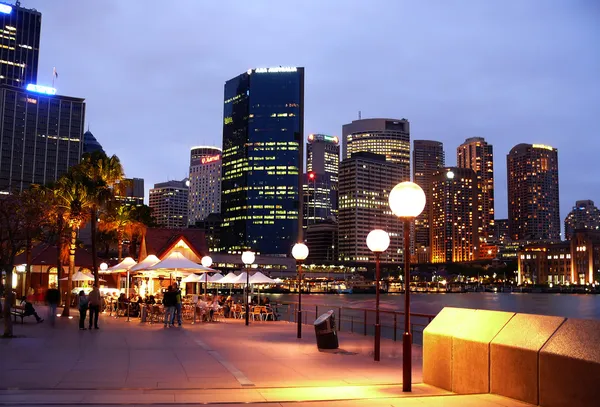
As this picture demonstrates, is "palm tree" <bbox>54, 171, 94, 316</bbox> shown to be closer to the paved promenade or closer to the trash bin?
the paved promenade

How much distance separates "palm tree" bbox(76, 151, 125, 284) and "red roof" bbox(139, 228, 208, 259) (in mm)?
3947

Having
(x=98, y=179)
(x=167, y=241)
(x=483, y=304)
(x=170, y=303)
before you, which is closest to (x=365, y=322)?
(x=170, y=303)

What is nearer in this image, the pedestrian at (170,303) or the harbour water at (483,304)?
the pedestrian at (170,303)

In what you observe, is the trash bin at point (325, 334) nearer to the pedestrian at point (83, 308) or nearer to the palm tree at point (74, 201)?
the pedestrian at point (83, 308)

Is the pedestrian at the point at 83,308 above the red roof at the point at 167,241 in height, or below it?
below

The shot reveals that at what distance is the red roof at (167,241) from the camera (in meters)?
41.0

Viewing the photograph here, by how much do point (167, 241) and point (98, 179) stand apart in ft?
21.5

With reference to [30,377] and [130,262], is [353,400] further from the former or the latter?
[130,262]

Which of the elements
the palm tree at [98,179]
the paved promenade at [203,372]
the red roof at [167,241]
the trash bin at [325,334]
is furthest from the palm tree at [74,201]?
the trash bin at [325,334]

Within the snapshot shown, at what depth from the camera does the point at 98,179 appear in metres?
37.8

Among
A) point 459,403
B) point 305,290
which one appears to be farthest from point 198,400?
point 305,290

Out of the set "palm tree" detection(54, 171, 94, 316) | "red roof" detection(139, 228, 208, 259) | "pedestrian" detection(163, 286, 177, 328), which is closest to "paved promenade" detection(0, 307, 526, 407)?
"pedestrian" detection(163, 286, 177, 328)

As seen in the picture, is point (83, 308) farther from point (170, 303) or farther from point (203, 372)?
point (203, 372)

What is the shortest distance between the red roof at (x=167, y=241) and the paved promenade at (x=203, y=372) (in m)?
19.9
